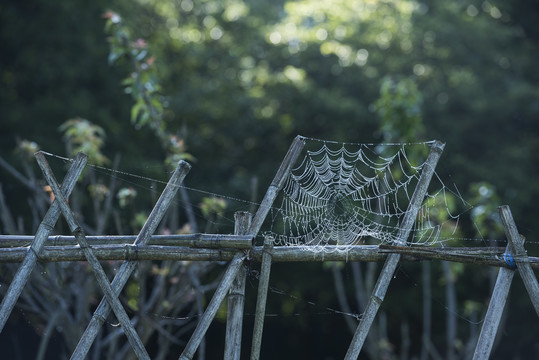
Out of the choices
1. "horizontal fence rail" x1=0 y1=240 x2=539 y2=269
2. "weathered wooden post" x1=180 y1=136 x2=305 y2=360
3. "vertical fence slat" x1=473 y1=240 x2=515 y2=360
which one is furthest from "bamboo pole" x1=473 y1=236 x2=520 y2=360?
"weathered wooden post" x1=180 y1=136 x2=305 y2=360

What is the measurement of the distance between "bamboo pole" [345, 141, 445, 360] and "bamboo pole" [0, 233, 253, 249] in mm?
1000

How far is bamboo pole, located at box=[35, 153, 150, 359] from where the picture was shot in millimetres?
4980

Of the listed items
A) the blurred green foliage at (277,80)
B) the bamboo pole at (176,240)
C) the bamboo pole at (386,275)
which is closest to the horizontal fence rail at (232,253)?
the bamboo pole at (176,240)

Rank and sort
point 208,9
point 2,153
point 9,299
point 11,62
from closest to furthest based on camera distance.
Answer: point 9,299 < point 2,153 < point 11,62 < point 208,9

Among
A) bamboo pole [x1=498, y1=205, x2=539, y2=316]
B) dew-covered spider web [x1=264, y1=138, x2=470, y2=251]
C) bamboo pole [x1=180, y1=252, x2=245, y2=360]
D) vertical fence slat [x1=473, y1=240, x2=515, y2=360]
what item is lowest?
bamboo pole [x1=180, y1=252, x2=245, y2=360]

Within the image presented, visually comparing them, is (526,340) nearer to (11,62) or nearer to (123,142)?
(123,142)

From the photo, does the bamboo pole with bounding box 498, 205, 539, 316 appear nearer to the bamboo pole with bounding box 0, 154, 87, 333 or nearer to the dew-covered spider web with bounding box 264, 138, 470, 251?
the dew-covered spider web with bounding box 264, 138, 470, 251

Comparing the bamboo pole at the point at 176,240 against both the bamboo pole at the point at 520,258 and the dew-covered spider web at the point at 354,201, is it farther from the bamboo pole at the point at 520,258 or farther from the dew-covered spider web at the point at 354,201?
the bamboo pole at the point at 520,258

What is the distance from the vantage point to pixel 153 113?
8.34m

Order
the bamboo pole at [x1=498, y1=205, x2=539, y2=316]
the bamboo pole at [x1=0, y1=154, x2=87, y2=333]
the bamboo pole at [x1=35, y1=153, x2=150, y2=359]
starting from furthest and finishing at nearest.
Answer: the bamboo pole at [x1=498, y1=205, x2=539, y2=316] → the bamboo pole at [x1=35, y1=153, x2=150, y2=359] → the bamboo pole at [x1=0, y1=154, x2=87, y2=333]

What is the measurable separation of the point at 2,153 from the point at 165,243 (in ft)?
30.2

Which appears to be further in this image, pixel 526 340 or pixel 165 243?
pixel 526 340

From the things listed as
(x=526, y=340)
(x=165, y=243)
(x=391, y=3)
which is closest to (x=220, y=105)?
(x=391, y=3)

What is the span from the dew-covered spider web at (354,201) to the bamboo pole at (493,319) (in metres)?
0.63
